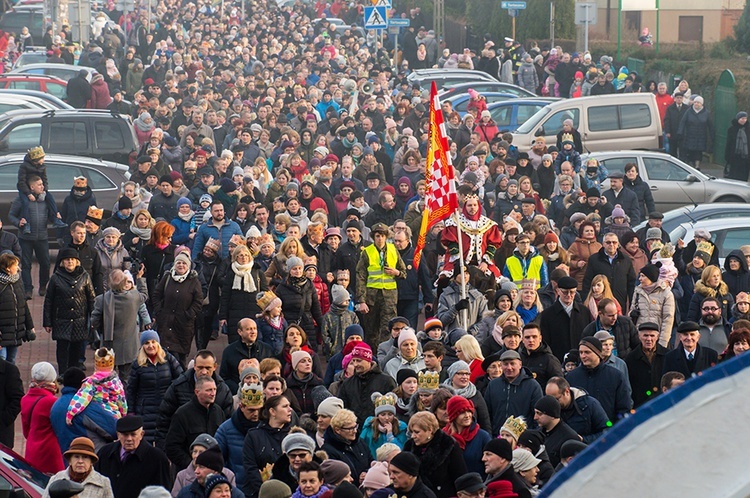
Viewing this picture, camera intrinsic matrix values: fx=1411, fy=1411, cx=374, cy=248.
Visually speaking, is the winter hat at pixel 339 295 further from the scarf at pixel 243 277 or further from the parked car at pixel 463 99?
the parked car at pixel 463 99

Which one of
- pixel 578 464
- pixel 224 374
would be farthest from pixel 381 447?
pixel 578 464

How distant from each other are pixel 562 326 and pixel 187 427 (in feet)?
14.2

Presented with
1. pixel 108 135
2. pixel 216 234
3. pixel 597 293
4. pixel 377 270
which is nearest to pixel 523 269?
pixel 377 270

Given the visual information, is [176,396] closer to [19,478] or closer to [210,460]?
[19,478]

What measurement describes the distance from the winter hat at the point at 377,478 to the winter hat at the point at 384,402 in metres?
1.15

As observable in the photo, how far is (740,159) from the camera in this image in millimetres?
27984

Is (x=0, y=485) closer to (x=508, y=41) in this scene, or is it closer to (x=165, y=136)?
(x=165, y=136)

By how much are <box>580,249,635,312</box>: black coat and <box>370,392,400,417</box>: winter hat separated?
18.2 ft

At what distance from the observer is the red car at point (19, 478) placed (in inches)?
322

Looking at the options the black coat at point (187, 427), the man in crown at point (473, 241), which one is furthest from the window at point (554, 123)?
the black coat at point (187, 427)

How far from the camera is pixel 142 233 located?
52.8ft

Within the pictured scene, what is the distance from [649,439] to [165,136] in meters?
22.6

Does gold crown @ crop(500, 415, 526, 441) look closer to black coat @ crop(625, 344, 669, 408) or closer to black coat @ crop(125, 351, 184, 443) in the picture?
black coat @ crop(625, 344, 669, 408)

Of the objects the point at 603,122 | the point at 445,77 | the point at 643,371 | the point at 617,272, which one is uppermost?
the point at 445,77
